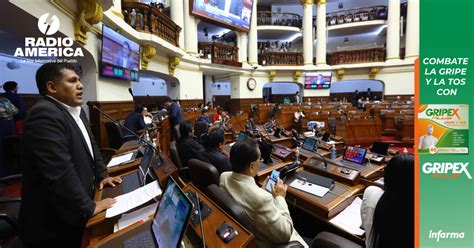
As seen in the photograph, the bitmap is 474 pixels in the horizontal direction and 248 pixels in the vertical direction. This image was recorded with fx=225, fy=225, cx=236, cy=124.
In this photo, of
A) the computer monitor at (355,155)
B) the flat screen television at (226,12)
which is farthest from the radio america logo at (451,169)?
the flat screen television at (226,12)

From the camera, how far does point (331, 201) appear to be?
5.68 ft

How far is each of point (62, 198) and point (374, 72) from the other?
14.5m

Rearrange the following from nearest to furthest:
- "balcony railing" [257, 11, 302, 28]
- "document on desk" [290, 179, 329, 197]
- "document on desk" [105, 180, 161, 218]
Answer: "document on desk" [105, 180, 161, 218] < "document on desk" [290, 179, 329, 197] < "balcony railing" [257, 11, 302, 28]

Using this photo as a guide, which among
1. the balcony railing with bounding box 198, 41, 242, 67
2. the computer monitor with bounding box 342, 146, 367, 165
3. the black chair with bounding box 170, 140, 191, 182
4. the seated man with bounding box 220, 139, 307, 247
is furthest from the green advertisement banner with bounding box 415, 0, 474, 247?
the balcony railing with bounding box 198, 41, 242, 67

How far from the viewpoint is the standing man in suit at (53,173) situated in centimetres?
117

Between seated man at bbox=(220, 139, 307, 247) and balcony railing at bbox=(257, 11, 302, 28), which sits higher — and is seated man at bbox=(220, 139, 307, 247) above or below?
below

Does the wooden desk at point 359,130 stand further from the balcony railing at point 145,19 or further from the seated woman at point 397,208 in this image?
the seated woman at point 397,208

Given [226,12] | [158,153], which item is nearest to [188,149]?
[158,153]

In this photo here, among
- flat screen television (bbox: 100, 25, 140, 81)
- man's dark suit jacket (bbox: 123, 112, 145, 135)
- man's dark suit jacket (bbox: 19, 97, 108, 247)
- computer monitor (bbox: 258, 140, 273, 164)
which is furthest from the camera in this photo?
man's dark suit jacket (bbox: 123, 112, 145, 135)

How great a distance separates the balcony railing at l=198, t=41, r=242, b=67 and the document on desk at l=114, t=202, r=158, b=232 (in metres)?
9.20

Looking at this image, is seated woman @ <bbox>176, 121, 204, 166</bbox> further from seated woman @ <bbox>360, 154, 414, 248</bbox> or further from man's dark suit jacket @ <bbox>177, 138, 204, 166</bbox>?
seated woman @ <bbox>360, 154, 414, 248</bbox>

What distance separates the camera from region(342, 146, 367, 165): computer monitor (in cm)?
253

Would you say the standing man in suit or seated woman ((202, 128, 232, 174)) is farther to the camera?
seated woman ((202, 128, 232, 174))

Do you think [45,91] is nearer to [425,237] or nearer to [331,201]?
[331,201]
